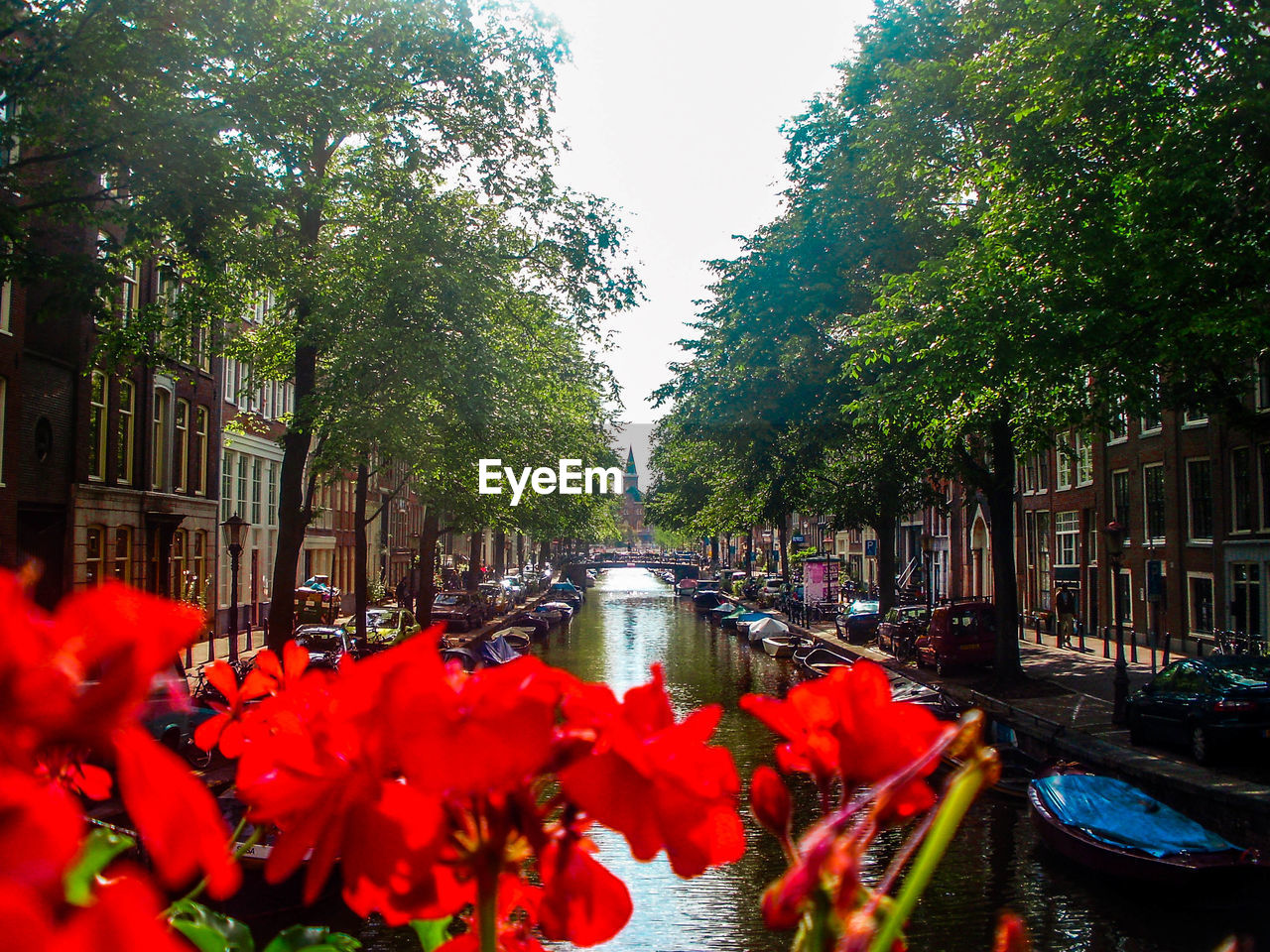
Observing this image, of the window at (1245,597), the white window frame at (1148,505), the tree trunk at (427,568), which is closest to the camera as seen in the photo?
the window at (1245,597)

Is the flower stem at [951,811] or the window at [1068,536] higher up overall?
the window at [1068,536]

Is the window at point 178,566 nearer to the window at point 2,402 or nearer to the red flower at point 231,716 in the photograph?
the window at point 2,402

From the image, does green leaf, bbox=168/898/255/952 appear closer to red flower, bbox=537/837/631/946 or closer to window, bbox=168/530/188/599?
red flower, bbox=537/837/631/946

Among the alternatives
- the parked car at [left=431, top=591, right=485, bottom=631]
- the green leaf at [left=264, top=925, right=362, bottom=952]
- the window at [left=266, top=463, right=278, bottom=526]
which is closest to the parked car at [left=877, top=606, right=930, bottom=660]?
the parked car at [left=431, top=591, right=485, bottom=631]

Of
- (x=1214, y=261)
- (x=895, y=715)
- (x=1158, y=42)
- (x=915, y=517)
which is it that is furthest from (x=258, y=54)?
(x=915, y=517)

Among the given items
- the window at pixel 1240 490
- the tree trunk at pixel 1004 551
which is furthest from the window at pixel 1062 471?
the tree trunk at pixel 1004 551

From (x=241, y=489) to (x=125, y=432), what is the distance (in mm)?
10804

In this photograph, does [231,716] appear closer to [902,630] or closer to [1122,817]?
[1122,817]

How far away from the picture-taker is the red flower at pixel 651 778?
3.05ft

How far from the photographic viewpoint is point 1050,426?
21.3 metres

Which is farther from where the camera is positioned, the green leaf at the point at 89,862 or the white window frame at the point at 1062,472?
the white window frame at the point at 1062,472

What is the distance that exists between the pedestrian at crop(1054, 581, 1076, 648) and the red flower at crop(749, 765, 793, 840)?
35.0m

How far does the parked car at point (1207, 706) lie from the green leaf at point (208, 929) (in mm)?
16793

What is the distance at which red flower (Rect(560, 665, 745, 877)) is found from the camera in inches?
→ 36.6
